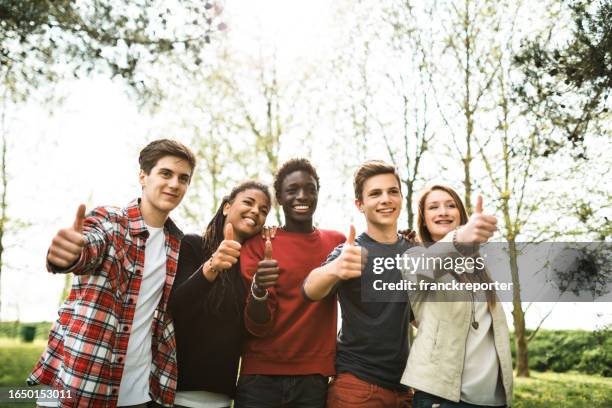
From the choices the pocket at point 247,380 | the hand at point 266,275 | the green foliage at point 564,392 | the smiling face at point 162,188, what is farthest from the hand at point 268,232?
the green foliage at point 564,392

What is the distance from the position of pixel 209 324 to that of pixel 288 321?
0.47 m

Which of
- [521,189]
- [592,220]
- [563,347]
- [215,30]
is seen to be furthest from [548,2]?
[563,347]

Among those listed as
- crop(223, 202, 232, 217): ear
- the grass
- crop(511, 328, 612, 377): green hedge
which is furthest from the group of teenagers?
crop(511, 328, 612, 377): green hedge

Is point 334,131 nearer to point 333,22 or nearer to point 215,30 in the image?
point 333,22

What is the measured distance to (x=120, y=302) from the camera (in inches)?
111

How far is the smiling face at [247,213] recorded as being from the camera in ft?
10.9

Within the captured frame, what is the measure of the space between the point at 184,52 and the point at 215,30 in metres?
0.44

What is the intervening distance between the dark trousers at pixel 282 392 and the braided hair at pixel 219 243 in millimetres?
423

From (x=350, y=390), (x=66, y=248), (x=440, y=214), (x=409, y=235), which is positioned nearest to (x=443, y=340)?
(x=350, y=390)

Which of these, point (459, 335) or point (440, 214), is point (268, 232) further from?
point (459, 335)

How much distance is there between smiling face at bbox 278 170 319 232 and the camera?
3.35 meters

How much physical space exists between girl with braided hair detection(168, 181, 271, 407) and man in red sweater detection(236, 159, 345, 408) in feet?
0.34

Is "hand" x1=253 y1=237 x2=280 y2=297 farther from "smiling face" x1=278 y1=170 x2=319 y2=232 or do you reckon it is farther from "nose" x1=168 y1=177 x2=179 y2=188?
"nose" x1=168 y1=177 x2=179 y2=188

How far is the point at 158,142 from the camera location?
10.7 feet
